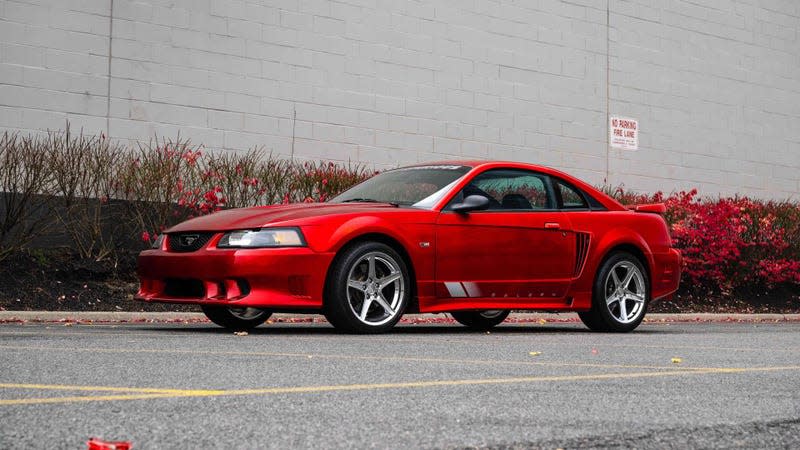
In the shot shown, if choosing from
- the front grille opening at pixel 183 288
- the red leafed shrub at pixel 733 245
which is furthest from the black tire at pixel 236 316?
the red leafed shrub at pixel 733 245

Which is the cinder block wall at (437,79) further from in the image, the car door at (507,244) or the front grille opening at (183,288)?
the car door at (507,244)

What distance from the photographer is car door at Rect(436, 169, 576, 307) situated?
9234mm

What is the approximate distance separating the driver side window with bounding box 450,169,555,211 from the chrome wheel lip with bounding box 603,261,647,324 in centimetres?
90

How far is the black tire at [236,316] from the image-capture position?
969cm

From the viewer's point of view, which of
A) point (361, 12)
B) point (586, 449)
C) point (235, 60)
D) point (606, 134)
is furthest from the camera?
point (606, 134)

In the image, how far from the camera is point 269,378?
5.64 meters

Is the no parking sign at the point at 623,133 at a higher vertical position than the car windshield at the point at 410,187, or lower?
higher

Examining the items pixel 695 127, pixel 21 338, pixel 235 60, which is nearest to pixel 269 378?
pixel 21 338

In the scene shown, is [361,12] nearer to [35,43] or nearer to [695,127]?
[35,43]

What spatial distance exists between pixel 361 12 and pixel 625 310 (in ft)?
28.4

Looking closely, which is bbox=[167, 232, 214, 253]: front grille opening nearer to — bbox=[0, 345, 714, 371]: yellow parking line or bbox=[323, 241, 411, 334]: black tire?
bbox=[323, 241, 411, 334]: black tire

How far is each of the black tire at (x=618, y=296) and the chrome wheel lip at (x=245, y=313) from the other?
9.54 feet

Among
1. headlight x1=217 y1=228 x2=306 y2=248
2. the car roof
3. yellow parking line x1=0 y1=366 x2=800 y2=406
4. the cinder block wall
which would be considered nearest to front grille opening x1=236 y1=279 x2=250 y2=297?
headlight x1=217 y1=228 x2=306 y2=248

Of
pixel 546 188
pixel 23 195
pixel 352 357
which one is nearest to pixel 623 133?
pixel 546 188
